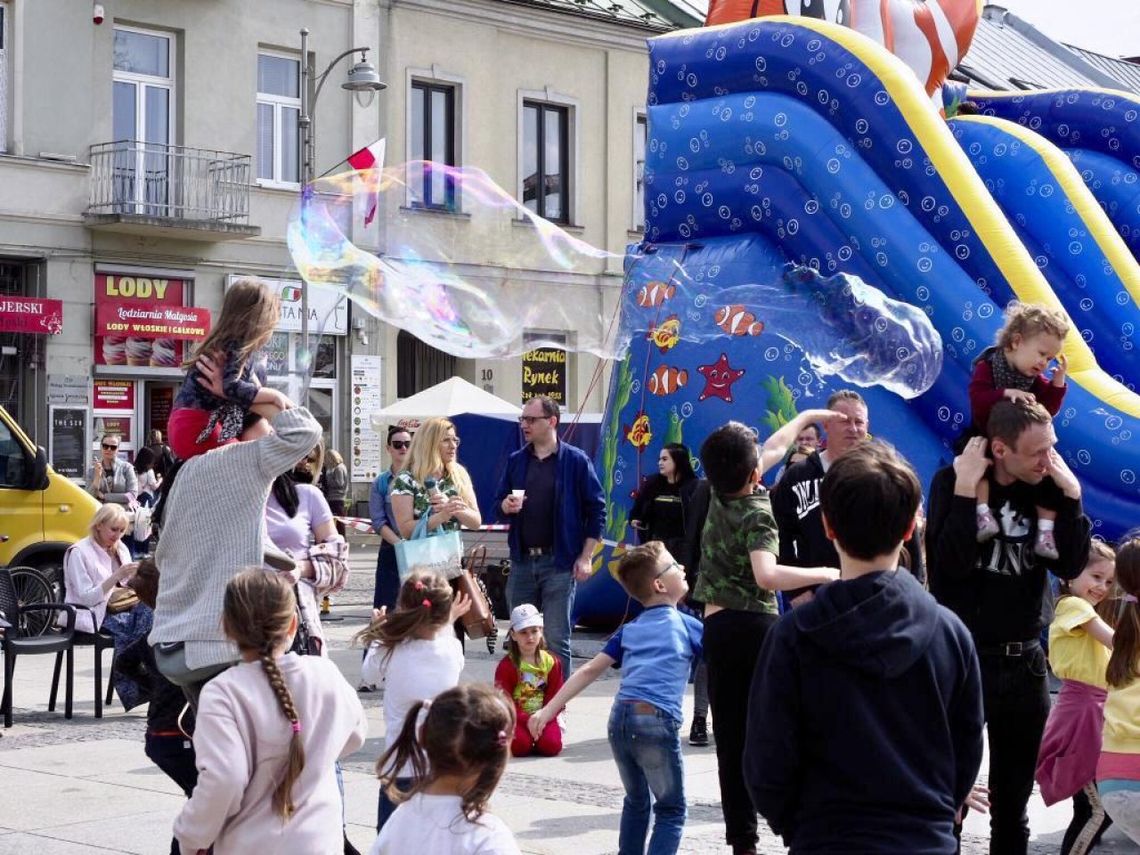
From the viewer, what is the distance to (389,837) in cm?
380

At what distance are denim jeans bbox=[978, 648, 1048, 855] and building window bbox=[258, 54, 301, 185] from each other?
73.6ft

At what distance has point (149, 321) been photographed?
24781 mm

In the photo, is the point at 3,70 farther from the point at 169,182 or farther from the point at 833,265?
the point at 833,265

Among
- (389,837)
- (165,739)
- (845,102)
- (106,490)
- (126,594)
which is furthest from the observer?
(106,490)

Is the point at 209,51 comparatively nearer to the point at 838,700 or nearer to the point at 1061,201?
the point at 1061,201

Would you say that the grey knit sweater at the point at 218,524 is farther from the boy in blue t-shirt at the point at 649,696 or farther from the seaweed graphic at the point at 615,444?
the seaweed graphic at the point at 615,444

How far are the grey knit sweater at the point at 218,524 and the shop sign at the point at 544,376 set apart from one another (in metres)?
24.2

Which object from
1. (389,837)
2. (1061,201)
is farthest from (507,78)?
(389,837)

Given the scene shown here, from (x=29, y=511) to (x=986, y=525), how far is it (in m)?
10.6

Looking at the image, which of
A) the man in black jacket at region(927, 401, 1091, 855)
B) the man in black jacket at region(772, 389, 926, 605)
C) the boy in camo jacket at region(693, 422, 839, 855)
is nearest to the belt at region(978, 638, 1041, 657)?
the man in black jacket at region(927, 401, 1091, 855)

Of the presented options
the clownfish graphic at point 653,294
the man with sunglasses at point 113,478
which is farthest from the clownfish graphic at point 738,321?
the man with sunglasses at point 113,478

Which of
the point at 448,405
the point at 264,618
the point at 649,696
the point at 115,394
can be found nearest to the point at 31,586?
the point at 448,405

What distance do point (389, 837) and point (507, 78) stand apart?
25.9 metres

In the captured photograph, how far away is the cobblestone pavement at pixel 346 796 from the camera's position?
21.7 ft
